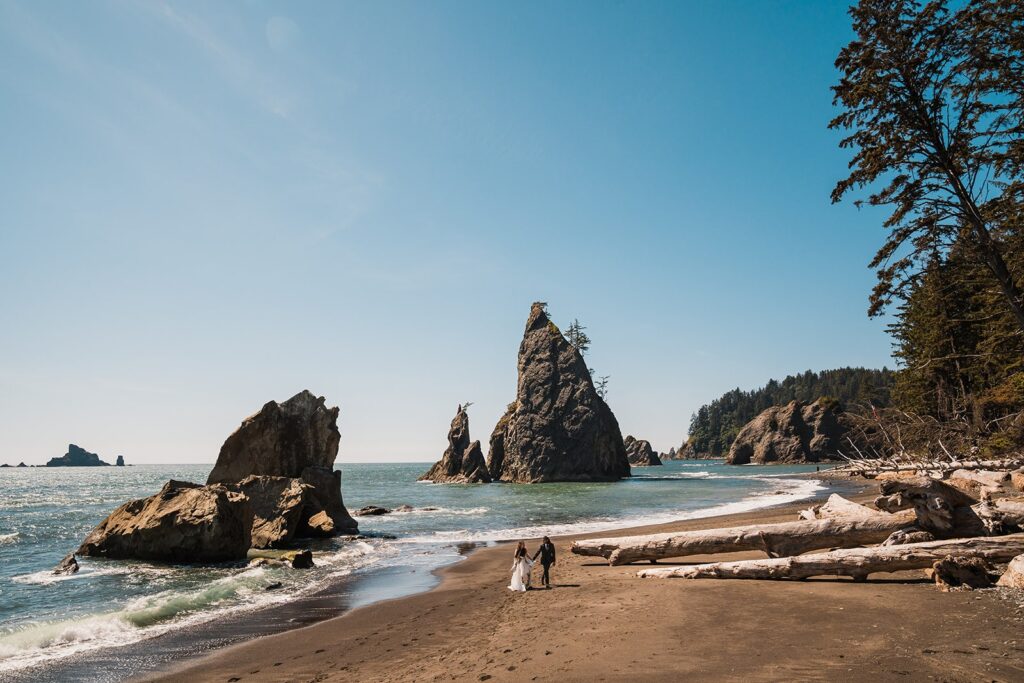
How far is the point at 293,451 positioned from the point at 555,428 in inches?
2553

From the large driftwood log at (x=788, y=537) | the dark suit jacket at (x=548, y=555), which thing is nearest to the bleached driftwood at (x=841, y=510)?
the large driftwood log at (x=788, y=537)

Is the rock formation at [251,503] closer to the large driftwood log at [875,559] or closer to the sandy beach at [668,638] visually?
the sandy beach at [668,638]

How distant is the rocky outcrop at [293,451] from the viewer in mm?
31609

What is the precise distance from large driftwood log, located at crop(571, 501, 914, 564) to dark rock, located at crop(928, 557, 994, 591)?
2308 mm

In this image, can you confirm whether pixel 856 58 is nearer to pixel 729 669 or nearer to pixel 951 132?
pixel 951 132

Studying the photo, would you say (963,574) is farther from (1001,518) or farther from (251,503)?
(251,503)

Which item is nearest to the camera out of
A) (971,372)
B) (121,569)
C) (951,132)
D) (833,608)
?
(833,608)

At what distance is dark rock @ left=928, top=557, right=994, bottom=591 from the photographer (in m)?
9.98

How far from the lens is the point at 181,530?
2198cm

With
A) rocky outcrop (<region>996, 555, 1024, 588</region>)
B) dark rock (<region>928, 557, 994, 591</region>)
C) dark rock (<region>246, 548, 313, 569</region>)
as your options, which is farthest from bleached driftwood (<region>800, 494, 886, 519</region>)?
dark rock (<region>246, 548, 313, 569</region>)

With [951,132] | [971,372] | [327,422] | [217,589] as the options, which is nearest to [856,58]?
[951,132]

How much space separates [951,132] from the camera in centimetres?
1445

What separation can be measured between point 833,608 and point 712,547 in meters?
5.73

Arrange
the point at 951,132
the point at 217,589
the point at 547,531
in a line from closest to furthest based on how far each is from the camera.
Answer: the point at 951,132, the point at 217,589, the point at 547,531
